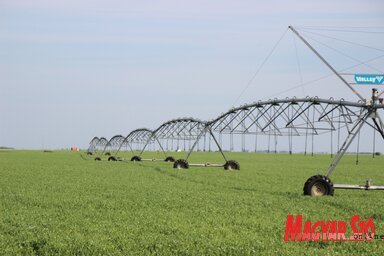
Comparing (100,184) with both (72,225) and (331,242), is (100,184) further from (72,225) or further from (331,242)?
(331,242)

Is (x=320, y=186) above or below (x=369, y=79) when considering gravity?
below

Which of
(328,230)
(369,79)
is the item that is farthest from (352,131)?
(328,230)

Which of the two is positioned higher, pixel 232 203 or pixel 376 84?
pixel 376 84

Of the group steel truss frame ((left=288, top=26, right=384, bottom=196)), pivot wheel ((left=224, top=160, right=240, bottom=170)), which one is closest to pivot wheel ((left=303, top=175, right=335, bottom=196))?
steel truss frame ((left=288, top=26, right=384, bottom=196))

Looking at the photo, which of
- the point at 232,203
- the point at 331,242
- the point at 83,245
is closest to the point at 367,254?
the point at 331,242

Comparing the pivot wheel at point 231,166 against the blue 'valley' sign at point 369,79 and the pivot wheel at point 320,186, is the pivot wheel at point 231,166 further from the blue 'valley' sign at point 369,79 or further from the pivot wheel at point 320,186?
the blue 'valley' sign at point 369,79

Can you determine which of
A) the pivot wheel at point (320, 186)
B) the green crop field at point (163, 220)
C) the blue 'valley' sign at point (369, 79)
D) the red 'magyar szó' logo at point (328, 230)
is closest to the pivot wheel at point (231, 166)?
the green crop field at point (163, 220)

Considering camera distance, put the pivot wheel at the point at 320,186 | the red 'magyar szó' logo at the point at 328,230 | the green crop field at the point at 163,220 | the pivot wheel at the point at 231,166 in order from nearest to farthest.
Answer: the green crop field at the point at 163,220 → the red 'magyar szó' logo at the point at 328,230 → the pivot wheel at the point at 320,186 → the pivot wheel at the point at 231,166

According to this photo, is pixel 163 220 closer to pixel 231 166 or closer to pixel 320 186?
pixel 320 186

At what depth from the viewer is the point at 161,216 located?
15.2 metres

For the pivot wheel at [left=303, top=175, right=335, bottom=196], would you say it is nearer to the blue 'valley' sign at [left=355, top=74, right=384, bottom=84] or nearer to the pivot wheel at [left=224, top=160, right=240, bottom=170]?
the blue 'valley' sign at [left=355, top=74, right=384, bottom=84]

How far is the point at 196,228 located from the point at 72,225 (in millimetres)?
3249

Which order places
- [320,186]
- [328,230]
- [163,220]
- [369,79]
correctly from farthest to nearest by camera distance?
[369,79] < [320,186] < [163,220] < [328,230]

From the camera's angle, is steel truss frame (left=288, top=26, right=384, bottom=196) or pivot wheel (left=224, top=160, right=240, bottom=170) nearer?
steel truss frame (left=288, top=26, right=384, bottom=196)
